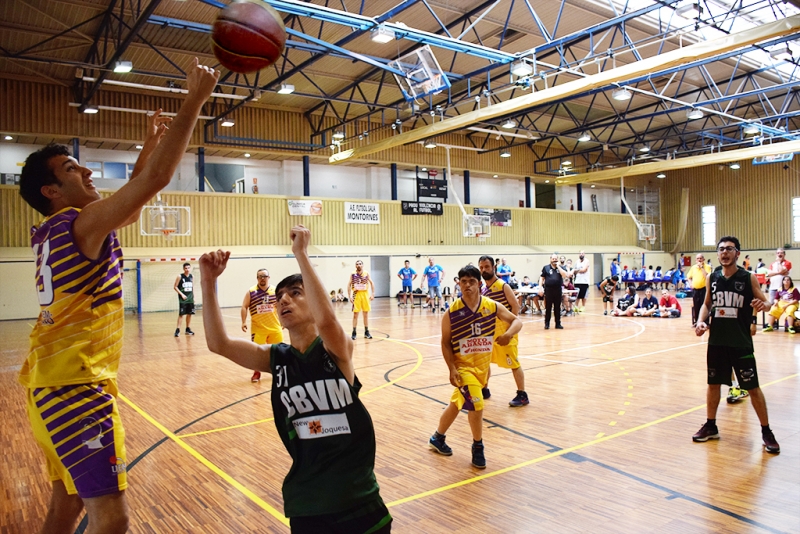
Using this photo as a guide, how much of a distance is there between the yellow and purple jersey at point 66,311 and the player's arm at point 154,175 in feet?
0.39

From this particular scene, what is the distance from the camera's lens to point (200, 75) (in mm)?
1993

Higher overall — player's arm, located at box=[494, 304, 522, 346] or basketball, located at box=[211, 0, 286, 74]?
basketball, located at box=[211, 0, 286, 74]

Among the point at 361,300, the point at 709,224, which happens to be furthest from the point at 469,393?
the point at 709,224

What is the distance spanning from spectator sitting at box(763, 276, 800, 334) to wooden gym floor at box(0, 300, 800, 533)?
399 centimetres

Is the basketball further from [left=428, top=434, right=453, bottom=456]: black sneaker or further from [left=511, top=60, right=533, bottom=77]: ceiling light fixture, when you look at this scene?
[left=511, top=60, right=533, bottom=77]: ceiling light fixture

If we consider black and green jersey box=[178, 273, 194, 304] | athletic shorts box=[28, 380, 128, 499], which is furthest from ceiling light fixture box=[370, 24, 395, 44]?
athletic shorts box=[28, 380, 128, 499]

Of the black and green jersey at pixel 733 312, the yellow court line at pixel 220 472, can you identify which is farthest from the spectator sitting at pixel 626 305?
the yellow court line at pixel 220 472

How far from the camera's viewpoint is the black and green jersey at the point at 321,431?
7.14 ft

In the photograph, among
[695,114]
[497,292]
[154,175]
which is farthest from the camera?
[695,114]

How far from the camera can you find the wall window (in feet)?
119

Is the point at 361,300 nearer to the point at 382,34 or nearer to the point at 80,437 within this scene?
the point at 382,34

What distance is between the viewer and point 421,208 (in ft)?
96.2

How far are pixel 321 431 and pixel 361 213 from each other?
25.9 metres

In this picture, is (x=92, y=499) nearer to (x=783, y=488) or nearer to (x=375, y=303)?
(x=783, y=488)
